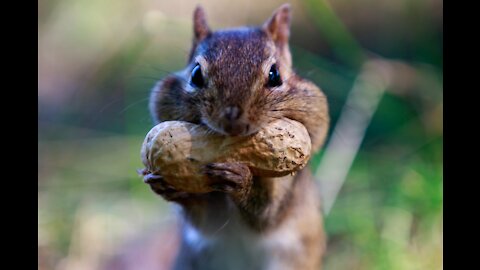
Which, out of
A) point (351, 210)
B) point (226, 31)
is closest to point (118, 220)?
point (351, 210)

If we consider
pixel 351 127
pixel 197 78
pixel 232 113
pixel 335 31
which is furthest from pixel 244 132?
pixel 335 31

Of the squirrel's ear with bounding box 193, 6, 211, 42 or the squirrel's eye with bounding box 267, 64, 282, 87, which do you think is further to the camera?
the squirrel's ear with bounding box 193, 6, 211, 42

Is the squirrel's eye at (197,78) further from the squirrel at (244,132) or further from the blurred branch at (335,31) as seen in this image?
the blurred branch at (335,31)

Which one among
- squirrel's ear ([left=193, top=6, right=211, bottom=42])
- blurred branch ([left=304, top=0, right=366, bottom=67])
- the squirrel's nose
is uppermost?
the squirrel's nose

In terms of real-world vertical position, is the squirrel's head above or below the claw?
above

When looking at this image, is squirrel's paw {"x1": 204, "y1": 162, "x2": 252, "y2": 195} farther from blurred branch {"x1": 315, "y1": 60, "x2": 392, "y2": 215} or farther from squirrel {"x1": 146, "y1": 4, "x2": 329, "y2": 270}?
blurred branch {"x1": 315, "y1": 60, "x2": 392, "y2": 215}

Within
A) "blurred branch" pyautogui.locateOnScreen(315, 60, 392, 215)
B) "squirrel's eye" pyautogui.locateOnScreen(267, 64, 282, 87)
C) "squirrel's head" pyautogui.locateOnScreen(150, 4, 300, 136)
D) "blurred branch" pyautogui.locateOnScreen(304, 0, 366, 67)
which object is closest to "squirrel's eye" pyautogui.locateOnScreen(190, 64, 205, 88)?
"squirrel's head" pyautogui.locateOnScreen(150, 4, 300, 136)
